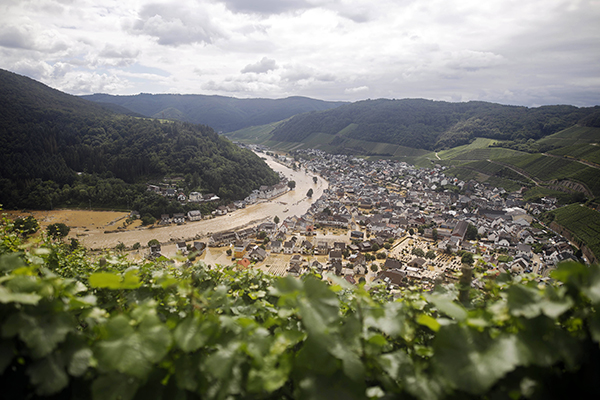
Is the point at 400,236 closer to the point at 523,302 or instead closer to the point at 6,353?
the point at 523,302

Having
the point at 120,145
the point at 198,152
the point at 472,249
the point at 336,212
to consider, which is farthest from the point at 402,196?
the point at 120,145

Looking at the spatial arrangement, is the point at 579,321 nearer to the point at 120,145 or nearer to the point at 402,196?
the point at 402,196

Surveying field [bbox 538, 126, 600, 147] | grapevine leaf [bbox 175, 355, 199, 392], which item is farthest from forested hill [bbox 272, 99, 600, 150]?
grapevine leaf [bbox 175, 355, 199, 392]

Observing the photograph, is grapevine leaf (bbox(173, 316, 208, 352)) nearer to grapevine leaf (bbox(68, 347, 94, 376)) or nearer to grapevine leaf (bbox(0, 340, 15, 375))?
grapevine leaf (bbox(68, 347, 94, 376))

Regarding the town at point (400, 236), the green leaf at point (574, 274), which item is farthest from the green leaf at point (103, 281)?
the town at point (400, 236)

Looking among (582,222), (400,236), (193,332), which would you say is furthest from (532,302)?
(582,222)

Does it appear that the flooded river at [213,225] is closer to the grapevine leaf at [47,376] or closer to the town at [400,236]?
the town at [400,236]
